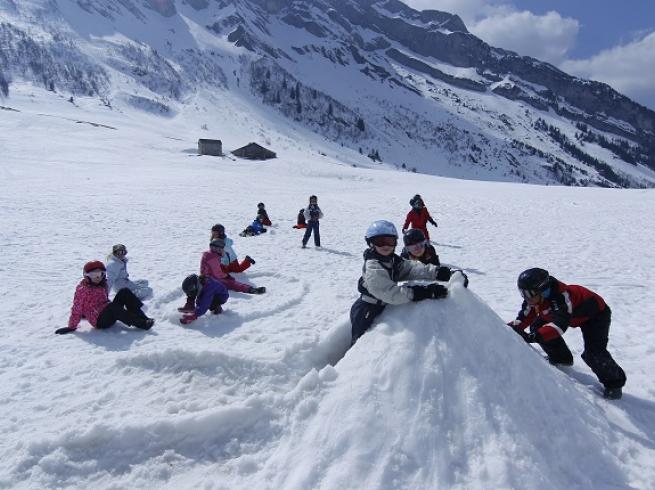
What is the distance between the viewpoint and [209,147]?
62.1 m

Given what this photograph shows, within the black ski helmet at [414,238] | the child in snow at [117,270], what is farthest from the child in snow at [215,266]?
the black ski helmet at [414,238]

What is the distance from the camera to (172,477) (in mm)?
3723

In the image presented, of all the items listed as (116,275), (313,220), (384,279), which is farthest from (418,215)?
(384,279)

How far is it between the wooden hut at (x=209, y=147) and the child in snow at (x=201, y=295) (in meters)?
56.3

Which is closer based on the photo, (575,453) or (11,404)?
(575,453)

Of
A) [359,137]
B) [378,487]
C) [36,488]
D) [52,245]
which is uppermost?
[359,137]

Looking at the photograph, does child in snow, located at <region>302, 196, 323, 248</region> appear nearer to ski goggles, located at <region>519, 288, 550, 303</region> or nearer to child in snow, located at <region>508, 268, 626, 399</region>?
child in snow, located at <region>508, 268, 626, 399</region>

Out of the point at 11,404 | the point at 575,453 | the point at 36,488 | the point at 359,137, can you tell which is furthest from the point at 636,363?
the point at 359,137

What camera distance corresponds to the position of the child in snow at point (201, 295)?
24.1ft

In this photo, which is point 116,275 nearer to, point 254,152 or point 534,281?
point 534,281

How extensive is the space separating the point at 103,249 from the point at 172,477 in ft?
34.3

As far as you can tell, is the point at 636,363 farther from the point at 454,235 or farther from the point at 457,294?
the point at 454,235

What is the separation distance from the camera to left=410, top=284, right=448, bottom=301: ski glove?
170 inches

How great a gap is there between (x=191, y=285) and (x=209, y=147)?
5855cm
